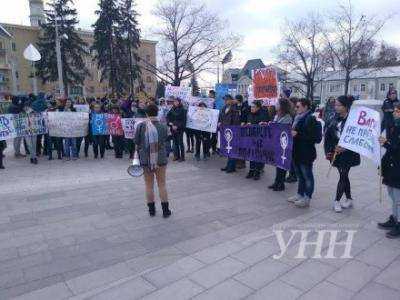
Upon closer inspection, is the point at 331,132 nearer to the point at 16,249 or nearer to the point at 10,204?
the point at 16,249

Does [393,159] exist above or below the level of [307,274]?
above

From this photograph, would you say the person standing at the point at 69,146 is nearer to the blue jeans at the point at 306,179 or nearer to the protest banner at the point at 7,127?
the protest banner at the point at 7,127

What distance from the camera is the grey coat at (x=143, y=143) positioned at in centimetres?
597

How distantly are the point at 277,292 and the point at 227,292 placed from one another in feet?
1.61

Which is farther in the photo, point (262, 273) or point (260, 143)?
point (260, 143)

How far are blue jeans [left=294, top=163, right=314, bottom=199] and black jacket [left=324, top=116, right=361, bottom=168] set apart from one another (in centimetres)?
44

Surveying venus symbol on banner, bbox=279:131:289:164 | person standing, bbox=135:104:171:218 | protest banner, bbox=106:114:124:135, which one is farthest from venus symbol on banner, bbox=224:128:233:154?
protest banner, bbox=106:114:124:135

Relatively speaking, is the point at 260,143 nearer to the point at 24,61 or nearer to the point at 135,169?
the point at 135,169

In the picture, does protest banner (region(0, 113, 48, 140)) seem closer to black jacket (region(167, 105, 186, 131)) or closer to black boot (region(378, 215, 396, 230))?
black jacket (region(167, 105, 186, 131))

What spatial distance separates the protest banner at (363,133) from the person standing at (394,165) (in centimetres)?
15

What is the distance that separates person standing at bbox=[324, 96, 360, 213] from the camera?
6277mm

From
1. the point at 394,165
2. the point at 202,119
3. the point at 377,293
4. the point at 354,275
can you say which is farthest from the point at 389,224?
the point at 202,119

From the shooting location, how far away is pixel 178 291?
390 cm

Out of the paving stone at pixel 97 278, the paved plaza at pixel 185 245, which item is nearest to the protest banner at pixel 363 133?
the paved plaza at pixel 185 245
